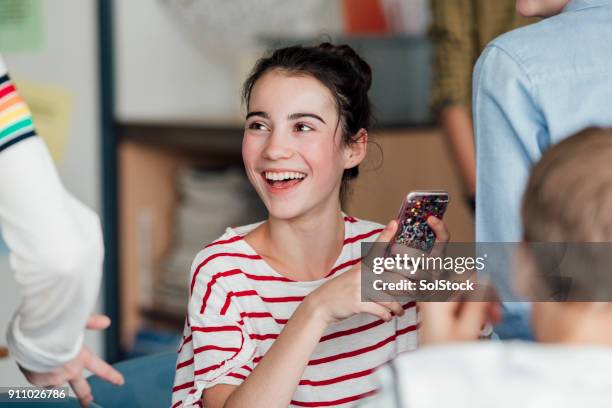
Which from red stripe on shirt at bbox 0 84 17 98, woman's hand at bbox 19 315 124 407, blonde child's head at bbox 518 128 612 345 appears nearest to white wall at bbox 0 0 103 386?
woman's hand at bbox 19 315 124 407

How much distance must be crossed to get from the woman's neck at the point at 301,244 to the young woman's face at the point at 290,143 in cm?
2

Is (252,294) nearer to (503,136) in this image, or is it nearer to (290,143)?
(290,143)

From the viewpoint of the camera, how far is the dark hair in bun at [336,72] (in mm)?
1267

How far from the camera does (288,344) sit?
3.32ft

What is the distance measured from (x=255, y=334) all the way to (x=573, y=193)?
52cm

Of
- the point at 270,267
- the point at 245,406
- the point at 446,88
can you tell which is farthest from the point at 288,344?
the point at 446,88

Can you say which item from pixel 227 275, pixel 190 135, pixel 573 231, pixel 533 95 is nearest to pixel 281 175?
pixel 227 275

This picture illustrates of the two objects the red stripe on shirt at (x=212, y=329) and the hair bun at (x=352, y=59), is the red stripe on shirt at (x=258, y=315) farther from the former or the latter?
the hair bun at (x=352, y=59)

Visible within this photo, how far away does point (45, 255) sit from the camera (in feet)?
2.77

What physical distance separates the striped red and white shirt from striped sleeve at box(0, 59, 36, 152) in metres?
0.37

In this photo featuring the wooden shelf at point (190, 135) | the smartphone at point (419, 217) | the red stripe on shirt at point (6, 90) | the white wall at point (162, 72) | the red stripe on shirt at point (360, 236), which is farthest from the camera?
the white wall at point (162, 72)

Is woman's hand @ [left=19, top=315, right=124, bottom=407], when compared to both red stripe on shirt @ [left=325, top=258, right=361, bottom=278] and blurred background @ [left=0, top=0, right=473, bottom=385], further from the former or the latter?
blurred background @ [left=0, top=0, right=473, bottom=385]

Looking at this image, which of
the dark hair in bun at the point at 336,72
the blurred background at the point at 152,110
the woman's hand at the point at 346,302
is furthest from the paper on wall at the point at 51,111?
the woman's hand at the point at 346,302

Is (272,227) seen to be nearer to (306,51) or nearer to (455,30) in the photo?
(306,51)
